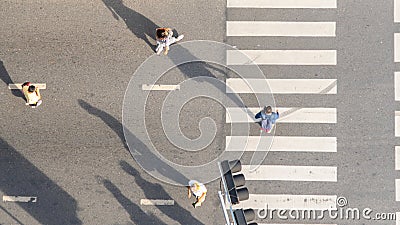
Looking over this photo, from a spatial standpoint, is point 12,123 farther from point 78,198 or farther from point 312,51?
point 312,51

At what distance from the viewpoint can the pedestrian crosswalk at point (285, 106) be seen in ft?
44.5

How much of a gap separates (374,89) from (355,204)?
3.44m

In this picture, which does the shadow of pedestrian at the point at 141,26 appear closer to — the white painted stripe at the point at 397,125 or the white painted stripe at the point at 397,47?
the white painted stripe at the point at 397,47

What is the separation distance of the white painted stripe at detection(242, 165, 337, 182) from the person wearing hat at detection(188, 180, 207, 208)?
1394 mm

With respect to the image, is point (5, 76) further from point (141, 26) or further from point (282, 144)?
point (282, 144)

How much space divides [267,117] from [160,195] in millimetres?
3902

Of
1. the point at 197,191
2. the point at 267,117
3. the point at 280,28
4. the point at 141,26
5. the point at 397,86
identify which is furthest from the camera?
the point at 141,26

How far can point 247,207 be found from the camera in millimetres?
13586

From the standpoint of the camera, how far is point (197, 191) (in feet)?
42.3

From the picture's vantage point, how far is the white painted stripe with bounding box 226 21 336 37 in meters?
13.8

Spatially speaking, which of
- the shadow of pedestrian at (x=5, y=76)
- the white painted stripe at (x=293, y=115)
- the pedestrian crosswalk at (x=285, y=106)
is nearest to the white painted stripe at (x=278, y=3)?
the pedestrian crosswalk at (x=285, y=106)

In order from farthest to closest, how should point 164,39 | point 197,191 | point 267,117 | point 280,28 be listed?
point 280,28 < point 164,39 < point 267,117 < point 197,191

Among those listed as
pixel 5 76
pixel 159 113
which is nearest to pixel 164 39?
→ pixel 159 113

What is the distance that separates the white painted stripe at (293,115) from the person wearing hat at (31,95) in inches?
220
